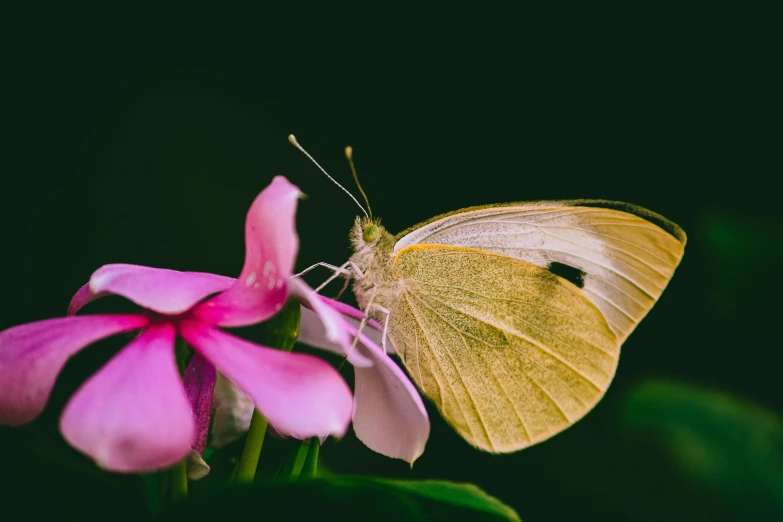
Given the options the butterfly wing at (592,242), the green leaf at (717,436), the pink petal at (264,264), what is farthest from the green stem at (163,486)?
the green leaf at (717,436)

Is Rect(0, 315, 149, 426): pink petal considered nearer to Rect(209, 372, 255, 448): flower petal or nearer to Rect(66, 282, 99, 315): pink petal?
Rect(66, 282, 99, 315): pink petal

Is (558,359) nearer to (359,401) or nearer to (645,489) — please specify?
(359,401)

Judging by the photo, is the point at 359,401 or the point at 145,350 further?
the point at 359,401

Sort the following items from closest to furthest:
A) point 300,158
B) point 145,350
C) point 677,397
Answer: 1. point 145,350
2. point 677,397
3. point 300,158

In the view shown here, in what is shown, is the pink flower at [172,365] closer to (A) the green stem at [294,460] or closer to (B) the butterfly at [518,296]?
(A) the green stem at [294,460]

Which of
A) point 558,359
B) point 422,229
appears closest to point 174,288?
point 422,229

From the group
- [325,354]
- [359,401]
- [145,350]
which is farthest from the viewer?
[325,354]

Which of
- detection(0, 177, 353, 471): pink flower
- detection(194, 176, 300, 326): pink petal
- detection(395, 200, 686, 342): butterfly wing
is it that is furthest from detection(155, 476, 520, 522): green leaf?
detection(395, 200, 686, 342): butterfly wing
